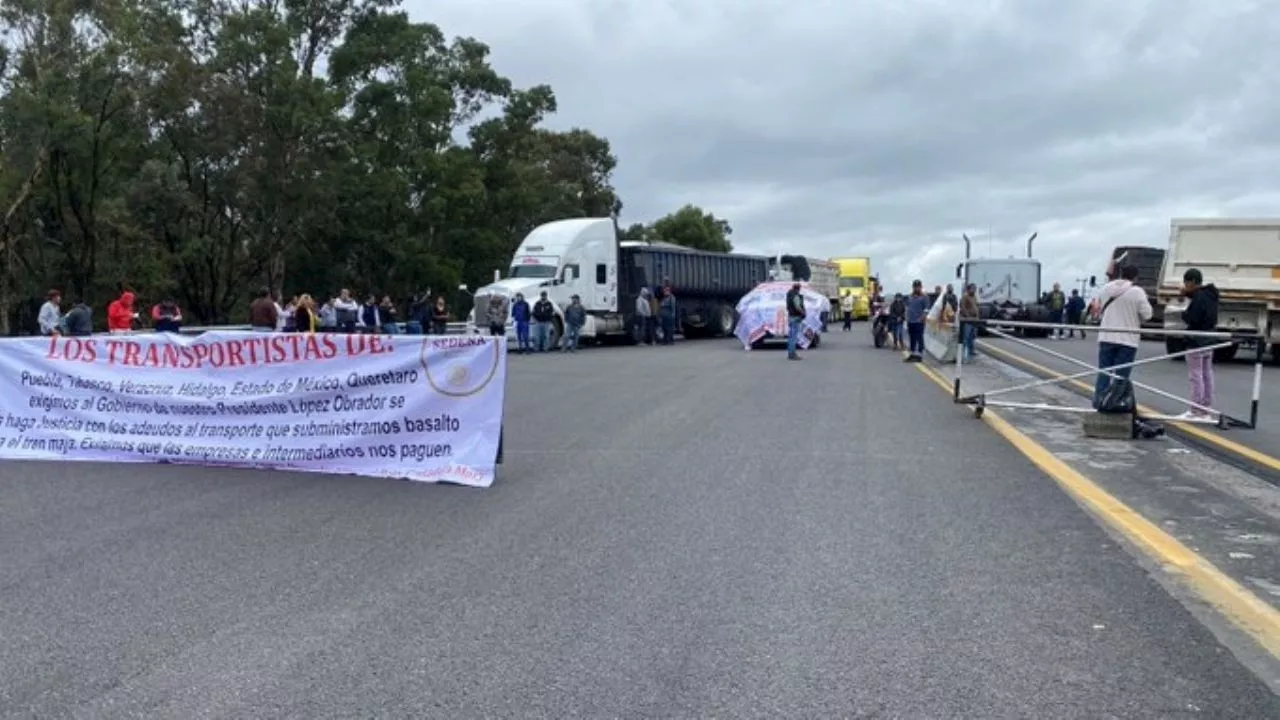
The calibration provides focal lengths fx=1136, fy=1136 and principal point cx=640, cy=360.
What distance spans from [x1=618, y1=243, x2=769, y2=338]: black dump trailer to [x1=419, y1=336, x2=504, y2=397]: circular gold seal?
23.4 metres

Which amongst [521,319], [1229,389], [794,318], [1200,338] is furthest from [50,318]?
[1229,389]

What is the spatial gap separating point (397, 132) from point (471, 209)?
5070 millimetres

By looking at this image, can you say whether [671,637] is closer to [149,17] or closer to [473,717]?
[473,717]

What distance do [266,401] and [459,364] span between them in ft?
6.23

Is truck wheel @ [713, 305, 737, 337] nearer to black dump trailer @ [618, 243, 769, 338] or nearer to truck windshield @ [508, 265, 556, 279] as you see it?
black dump trailer @ [618, 243, 769, 338]

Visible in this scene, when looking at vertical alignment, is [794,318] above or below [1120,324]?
below

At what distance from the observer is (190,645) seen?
16.2 ft

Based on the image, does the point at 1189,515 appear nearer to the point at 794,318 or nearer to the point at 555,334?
the point at 794,318

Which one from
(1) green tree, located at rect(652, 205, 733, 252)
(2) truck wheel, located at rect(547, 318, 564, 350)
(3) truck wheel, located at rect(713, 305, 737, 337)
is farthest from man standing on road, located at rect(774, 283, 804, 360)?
(1) green tree, located at rect(652, 205, 733, 252)

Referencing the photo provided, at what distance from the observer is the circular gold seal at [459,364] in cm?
934

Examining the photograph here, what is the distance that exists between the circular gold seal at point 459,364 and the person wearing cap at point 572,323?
807 inches

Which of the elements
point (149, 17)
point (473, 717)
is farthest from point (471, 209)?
point (473, 717)

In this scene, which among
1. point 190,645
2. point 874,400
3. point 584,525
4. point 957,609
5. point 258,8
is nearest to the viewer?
point 190,645

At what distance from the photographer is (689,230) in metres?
91.6
